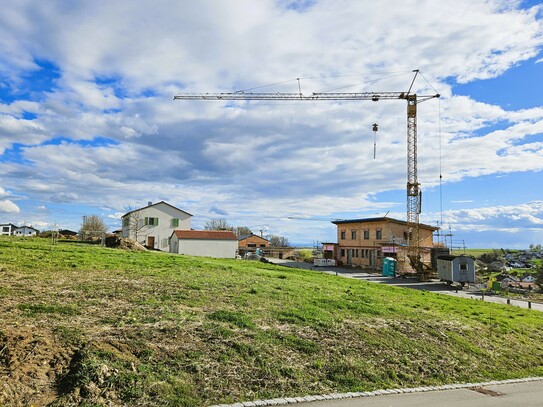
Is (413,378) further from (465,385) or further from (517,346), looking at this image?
(517,346)

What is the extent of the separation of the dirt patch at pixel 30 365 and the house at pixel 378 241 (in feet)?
176

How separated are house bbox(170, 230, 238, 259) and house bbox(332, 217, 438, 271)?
20.4 meters

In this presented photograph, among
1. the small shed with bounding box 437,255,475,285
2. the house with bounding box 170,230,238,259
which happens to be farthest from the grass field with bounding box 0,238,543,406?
the house with bounding box 170,230,238,259

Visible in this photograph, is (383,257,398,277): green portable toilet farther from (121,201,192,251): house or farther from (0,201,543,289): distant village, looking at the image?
(121,201,192,251): house

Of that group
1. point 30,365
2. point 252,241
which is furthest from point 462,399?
point 252,241

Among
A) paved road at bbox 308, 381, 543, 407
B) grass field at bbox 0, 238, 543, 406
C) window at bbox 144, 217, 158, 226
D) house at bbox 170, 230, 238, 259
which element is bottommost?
paved road at bbox 308, 381, 543, 407

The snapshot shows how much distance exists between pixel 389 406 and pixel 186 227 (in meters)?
61.8

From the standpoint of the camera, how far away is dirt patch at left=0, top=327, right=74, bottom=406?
7.18 metres

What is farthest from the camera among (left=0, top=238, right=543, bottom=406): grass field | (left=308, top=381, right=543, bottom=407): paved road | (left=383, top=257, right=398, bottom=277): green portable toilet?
(left=383, top=257, right=398, bottom=277): green portable toilet

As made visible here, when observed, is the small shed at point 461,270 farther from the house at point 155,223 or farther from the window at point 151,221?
the window at point 151,221

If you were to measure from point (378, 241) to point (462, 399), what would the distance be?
176 feet

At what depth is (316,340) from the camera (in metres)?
11.9

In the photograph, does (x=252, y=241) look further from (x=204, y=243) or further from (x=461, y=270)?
(x=461, y=270)

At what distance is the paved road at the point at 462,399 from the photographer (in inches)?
360
